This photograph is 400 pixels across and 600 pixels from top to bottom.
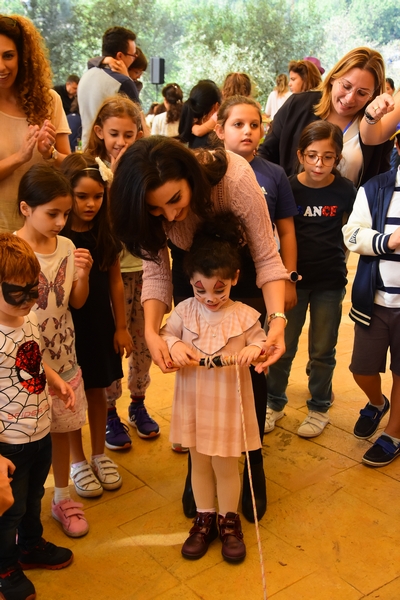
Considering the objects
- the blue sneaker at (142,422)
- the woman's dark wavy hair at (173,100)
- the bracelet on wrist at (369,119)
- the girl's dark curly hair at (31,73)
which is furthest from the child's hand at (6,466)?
the woman's dark wavy hair at (173,100)

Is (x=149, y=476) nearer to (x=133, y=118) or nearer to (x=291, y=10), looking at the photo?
(x=133, y=118)

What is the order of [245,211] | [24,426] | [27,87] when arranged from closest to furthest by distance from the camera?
[24,426] → [245,211] → [27,87]

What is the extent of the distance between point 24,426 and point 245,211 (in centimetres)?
87

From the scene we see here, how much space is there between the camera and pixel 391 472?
2.47 meters

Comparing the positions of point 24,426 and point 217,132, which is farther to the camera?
point 217,132

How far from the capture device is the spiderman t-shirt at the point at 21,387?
1609 millimetres

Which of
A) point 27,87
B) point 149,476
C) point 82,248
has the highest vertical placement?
point 27,87

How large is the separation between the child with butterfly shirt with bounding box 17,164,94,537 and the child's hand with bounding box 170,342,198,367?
44cm

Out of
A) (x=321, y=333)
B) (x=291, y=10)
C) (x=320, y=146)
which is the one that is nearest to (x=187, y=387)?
(x=321, y=333)

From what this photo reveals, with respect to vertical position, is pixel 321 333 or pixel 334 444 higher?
pixel 321 333

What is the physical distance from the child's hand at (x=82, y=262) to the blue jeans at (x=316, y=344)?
38.9 inches

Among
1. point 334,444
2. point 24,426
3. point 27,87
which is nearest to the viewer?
point 24,426

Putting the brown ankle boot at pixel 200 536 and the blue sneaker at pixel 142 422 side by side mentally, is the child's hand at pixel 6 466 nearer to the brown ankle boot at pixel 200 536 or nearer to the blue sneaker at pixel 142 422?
the brown ankle boot at pixel 200 536

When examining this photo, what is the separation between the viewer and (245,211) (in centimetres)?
185
